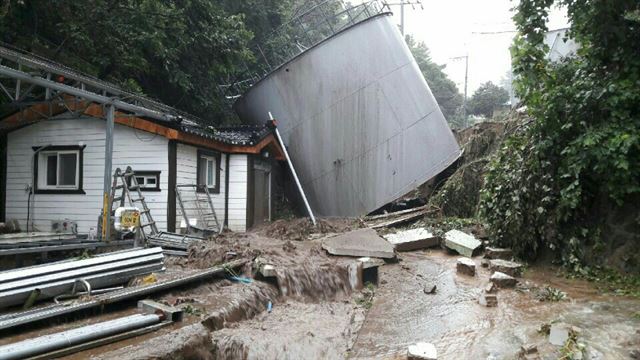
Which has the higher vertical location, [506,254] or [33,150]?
[33,150]

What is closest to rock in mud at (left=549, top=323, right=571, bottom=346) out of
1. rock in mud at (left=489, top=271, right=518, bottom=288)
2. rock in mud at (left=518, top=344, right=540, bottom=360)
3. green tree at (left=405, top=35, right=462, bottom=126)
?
rock in mud at (left=518, top=344, right=540, bottom=360)

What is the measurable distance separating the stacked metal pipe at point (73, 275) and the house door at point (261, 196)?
7.01 metres

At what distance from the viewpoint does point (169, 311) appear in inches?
204

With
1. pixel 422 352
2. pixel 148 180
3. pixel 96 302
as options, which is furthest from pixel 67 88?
pixel 422 352

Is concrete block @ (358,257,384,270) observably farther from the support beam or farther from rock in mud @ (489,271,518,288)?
the support beam

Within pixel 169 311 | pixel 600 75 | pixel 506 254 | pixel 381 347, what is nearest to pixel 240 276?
pixel 169 311

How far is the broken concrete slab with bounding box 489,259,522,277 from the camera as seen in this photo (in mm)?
7770

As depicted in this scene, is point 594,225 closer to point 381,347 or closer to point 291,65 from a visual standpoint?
point 381,347

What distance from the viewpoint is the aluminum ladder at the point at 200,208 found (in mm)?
10609

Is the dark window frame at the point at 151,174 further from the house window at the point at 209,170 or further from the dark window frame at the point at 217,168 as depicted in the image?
the house window at the point at 209,170

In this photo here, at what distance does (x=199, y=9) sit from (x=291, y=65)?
392 centimetres

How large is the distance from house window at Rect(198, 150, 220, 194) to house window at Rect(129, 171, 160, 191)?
1.30 meters

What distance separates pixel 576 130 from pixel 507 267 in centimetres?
268

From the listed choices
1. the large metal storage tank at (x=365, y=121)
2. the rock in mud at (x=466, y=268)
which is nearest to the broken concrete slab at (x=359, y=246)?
the rock in mud at (x=466, y=268)
